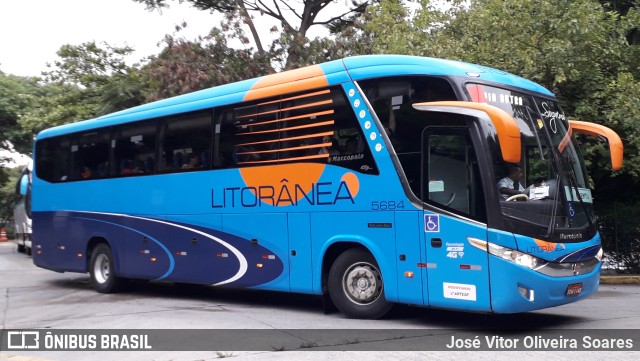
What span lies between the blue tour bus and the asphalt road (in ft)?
1.66

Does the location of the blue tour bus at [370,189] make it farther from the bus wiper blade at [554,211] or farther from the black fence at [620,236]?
the black fence at [620,236]

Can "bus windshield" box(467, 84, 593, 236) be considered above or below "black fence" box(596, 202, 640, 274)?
above

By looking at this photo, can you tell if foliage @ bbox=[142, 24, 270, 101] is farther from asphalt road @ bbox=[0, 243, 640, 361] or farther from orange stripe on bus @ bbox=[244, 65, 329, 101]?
orange stripe on bus @ bbox=[244, 65, 329, 101]

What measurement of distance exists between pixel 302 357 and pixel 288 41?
1788cm

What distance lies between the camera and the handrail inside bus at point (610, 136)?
31.9 ft

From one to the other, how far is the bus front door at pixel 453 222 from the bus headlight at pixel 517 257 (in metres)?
0.18

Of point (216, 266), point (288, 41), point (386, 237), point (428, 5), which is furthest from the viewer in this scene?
point (288, 41)

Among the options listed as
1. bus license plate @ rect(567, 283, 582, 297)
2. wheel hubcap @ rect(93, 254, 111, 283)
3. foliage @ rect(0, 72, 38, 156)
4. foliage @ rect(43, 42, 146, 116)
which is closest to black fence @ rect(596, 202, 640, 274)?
bus license plate @ rect(567, 283, 582, 297)

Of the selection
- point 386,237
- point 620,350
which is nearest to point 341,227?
point 386,237

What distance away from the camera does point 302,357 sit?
780 cm

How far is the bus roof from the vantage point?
9.62m

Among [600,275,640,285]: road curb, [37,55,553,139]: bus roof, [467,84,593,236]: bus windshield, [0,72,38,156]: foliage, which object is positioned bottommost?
[600,275,640,285]: road curb

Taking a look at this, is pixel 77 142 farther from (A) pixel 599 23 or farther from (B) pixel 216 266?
(A) pixel 599 23

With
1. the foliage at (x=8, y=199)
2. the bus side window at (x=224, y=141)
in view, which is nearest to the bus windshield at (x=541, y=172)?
A: the bus side window at (x=224, y=141)
